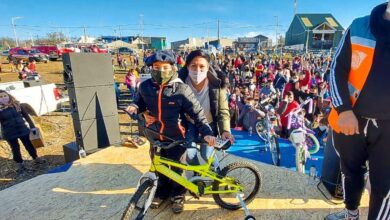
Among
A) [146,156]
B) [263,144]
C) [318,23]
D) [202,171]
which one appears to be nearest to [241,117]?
[263,144]

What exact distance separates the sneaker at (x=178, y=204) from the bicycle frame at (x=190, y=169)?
26 cm

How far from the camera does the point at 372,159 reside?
1.61 meters

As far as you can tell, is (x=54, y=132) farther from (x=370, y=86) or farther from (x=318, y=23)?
(x=318, y=23)

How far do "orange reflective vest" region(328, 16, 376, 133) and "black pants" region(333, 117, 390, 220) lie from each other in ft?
0.47

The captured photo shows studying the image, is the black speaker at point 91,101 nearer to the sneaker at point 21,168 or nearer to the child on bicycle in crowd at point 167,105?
the sneaker at point 21,168

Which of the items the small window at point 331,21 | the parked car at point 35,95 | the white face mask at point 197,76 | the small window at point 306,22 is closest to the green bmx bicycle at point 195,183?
the white face mask at point 197,76

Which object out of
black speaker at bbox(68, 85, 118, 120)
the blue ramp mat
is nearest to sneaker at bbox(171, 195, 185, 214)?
black speaker at bbox(68, 85, 118, 120)

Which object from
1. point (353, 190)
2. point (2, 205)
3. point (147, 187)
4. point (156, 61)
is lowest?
point (2, 205)

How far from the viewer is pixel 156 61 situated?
7.57 feet

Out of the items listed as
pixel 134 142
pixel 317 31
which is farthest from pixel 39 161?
pixel 317 31

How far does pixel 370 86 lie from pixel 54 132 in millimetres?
8009

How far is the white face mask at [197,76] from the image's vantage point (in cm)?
279

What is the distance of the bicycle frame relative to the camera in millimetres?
2377

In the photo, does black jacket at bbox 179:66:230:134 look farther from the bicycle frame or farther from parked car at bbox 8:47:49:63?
parked car at bbox 8:47:49:63
